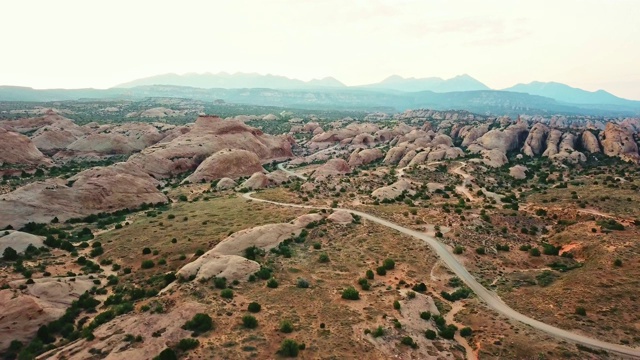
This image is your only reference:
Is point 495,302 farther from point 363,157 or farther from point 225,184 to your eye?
point 363,157

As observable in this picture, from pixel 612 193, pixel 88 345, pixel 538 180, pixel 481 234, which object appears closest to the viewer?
pixel 88 345

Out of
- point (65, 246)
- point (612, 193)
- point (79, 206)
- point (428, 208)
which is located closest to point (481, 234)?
point (428, 208)

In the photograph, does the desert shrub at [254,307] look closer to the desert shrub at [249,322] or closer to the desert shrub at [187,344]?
the desert shrub at [249,322]

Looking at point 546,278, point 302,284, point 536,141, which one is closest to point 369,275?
point 302,284

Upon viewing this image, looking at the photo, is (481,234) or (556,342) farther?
(481,234)

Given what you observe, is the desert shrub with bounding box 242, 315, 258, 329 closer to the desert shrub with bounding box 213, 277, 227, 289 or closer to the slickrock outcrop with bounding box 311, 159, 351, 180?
the desert shrub with bounding box 213, 277, 227, 289

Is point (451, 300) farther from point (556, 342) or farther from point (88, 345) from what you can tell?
point (88, 345)
